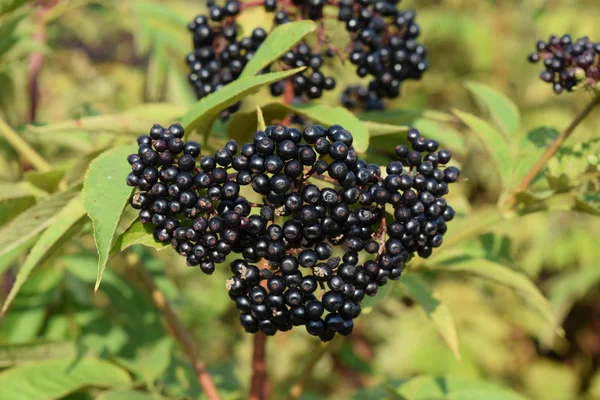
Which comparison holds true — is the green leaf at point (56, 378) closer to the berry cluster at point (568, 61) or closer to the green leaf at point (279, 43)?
the green leaf at point (279, 43)

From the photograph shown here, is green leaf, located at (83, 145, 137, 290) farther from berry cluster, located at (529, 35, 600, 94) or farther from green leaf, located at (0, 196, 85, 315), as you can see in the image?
berry cluster, located at (529, 35, 600, 94)

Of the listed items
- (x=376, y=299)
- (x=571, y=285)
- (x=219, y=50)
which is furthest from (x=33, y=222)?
(x=571, y=285)

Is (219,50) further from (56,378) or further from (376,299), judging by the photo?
(56,378)

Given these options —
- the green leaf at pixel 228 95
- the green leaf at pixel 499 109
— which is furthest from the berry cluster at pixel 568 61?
the green leaf at pixel 228 95

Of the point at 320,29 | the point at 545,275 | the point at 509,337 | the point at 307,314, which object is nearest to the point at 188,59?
the point at 320,29

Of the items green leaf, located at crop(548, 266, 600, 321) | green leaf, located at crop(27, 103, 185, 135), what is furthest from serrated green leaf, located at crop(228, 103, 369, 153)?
green leaf, located at crop(548, 266, 600, 321)
